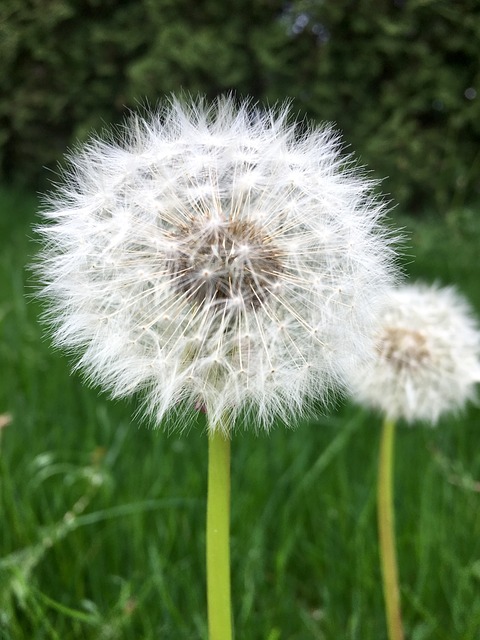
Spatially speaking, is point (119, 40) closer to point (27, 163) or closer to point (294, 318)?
point (27, 163)

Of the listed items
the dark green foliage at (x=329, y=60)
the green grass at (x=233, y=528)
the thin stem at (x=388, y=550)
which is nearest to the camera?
the thin stem at (x=388, y=550)

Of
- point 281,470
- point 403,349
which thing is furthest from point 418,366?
point 281,470

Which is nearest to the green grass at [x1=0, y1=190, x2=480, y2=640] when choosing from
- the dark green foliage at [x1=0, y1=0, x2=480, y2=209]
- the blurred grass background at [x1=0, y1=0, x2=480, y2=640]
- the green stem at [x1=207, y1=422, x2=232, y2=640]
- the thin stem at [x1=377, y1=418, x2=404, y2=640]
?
the blurred grass background at [x1=0, y1=0, x2=480, y2=640]

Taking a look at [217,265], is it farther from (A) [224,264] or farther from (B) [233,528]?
(B) [233,528]

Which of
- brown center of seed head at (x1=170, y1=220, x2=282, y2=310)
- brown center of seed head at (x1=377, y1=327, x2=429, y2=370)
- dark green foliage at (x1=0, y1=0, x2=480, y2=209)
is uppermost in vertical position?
dark green foliage at (x1=0, y1=0, x2=480, y2=209)

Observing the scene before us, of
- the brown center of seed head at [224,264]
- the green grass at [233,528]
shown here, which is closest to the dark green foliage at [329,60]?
the green grass at [233,528]

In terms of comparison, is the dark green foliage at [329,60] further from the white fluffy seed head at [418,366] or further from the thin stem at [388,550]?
the thin stem at [388,550]

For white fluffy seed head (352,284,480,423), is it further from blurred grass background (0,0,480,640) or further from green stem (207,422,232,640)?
green stem (207,422,232,640)
